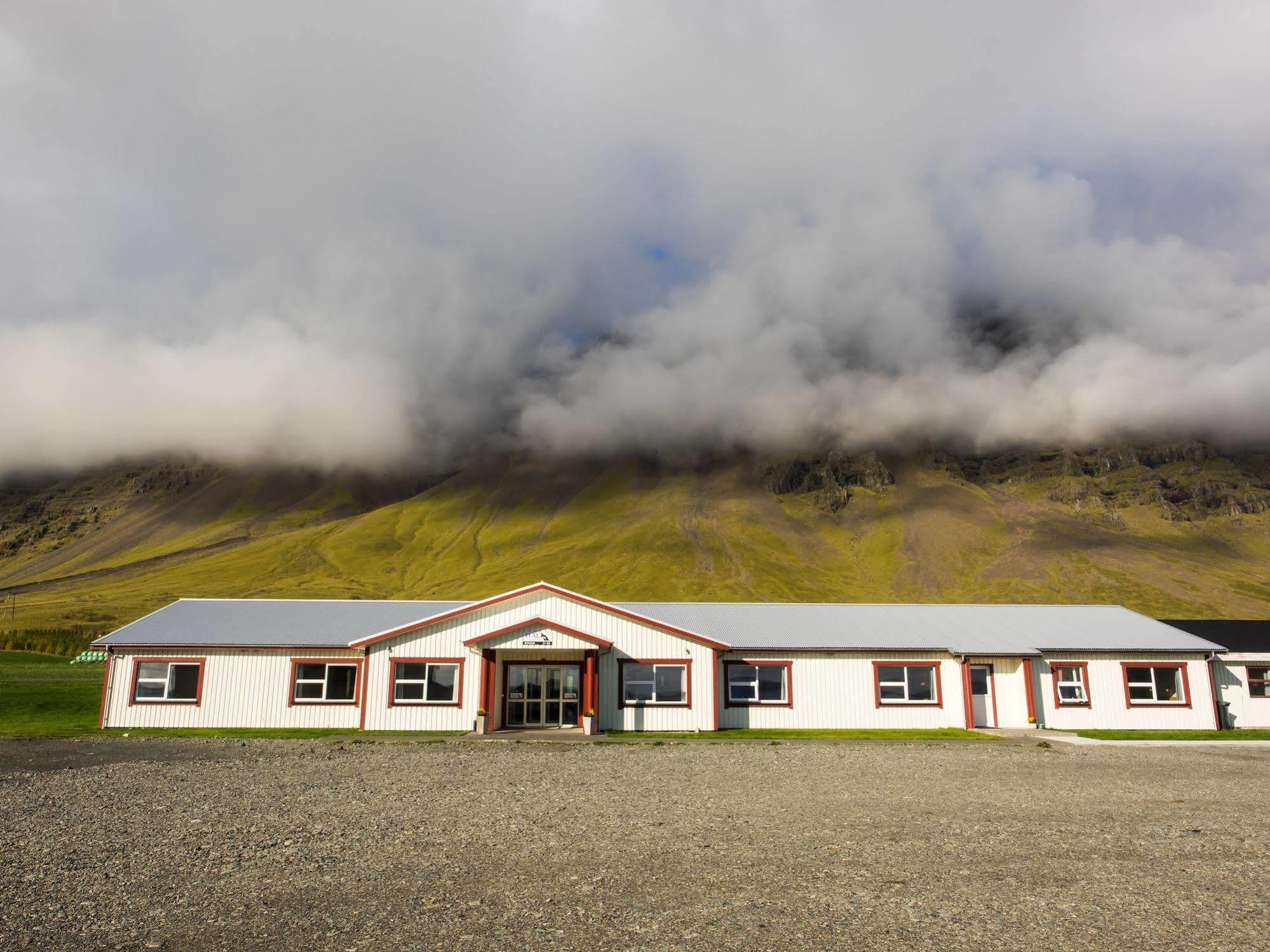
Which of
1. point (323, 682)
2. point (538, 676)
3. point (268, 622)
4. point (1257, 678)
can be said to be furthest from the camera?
point (1257, 678)

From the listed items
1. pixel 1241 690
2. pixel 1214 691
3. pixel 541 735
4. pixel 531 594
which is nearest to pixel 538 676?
pixel 541 735

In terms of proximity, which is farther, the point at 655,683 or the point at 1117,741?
the point at 655,683

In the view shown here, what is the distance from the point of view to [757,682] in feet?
113

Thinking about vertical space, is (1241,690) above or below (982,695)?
above

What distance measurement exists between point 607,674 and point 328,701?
11.6 m

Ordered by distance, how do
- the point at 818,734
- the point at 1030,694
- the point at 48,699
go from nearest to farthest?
1. the point at 818,734
2. the point at 1030,694
3. the point at 48,699

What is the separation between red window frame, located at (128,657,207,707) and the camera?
33.1 meters

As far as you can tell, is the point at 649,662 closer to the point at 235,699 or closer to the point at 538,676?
the point at 538,676

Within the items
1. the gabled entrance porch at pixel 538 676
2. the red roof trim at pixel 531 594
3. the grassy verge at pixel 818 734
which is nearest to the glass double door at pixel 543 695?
the gabled entrance porch at pixel 538 676

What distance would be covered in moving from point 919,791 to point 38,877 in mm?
17343

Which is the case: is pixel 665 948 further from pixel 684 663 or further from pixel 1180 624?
pixel 1180 624

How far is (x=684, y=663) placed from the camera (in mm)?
33375

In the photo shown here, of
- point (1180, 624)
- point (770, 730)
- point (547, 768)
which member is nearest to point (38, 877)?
point (547, 768)

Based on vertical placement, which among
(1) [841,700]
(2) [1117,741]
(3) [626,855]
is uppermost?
(1) [841,700]
